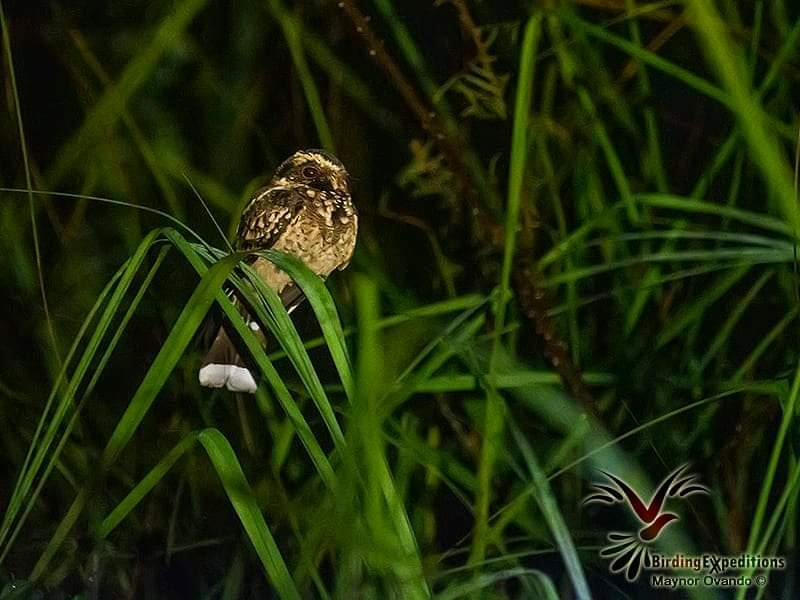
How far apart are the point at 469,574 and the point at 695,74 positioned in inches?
16.3

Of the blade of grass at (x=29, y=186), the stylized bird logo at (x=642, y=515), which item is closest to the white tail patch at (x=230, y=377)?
the blade of grass at (x=29, y=186)

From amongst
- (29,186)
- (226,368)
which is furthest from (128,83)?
(226,368)

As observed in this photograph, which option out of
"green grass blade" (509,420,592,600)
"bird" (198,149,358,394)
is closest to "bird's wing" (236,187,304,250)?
"bird" (198,149,358,394)

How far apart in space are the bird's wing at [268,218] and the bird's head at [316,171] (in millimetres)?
11

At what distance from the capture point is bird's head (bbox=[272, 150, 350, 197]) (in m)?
0.88

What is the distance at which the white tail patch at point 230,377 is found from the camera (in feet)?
2.92

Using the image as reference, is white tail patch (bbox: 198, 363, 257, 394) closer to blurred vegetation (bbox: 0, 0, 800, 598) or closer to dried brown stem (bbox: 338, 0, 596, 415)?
blurred vegetation (bbox: 0, 0, 800, 598)

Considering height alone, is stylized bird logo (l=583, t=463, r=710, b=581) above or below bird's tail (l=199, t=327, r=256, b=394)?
below

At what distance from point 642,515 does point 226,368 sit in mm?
337

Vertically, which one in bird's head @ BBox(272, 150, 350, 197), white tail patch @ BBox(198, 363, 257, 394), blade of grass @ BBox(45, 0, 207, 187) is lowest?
white tail patch @ BBox(198, 363, 257, 394)

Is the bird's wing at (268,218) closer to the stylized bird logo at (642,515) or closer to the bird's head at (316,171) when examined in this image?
the bird's head at (316,171)

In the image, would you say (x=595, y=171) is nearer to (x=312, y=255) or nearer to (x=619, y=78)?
(x=619, y=78)

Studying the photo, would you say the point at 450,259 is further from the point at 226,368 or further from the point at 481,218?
the point at 226,368

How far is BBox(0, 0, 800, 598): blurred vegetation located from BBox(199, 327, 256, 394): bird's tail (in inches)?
0.5
